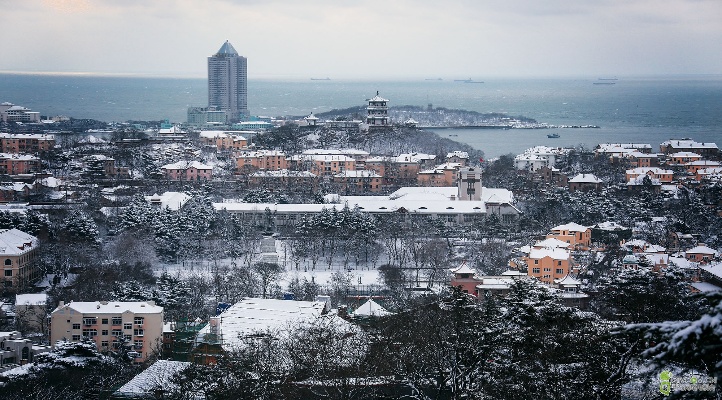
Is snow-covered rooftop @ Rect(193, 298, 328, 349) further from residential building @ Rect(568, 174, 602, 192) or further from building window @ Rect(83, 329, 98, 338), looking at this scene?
residential building @ Rect(568, 174, 602, 192)

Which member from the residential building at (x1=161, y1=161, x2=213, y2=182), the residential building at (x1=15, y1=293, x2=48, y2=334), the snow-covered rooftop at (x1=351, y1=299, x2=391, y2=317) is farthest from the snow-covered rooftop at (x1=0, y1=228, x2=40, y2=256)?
the residential building at (x1=161, y1=161, x2=213, y2=182)

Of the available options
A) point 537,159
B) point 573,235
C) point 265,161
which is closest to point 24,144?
point 265,161

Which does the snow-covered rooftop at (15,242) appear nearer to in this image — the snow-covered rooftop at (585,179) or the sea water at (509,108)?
the snow-covered rooftop at (585,179)

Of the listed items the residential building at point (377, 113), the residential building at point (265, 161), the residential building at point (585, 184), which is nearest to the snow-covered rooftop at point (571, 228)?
the residential building at point (585, 184)

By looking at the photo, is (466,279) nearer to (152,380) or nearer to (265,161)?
(152,380)

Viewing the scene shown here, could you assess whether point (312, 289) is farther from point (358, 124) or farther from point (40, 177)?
point (358, 124)

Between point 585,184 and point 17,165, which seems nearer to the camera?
point 585,184
